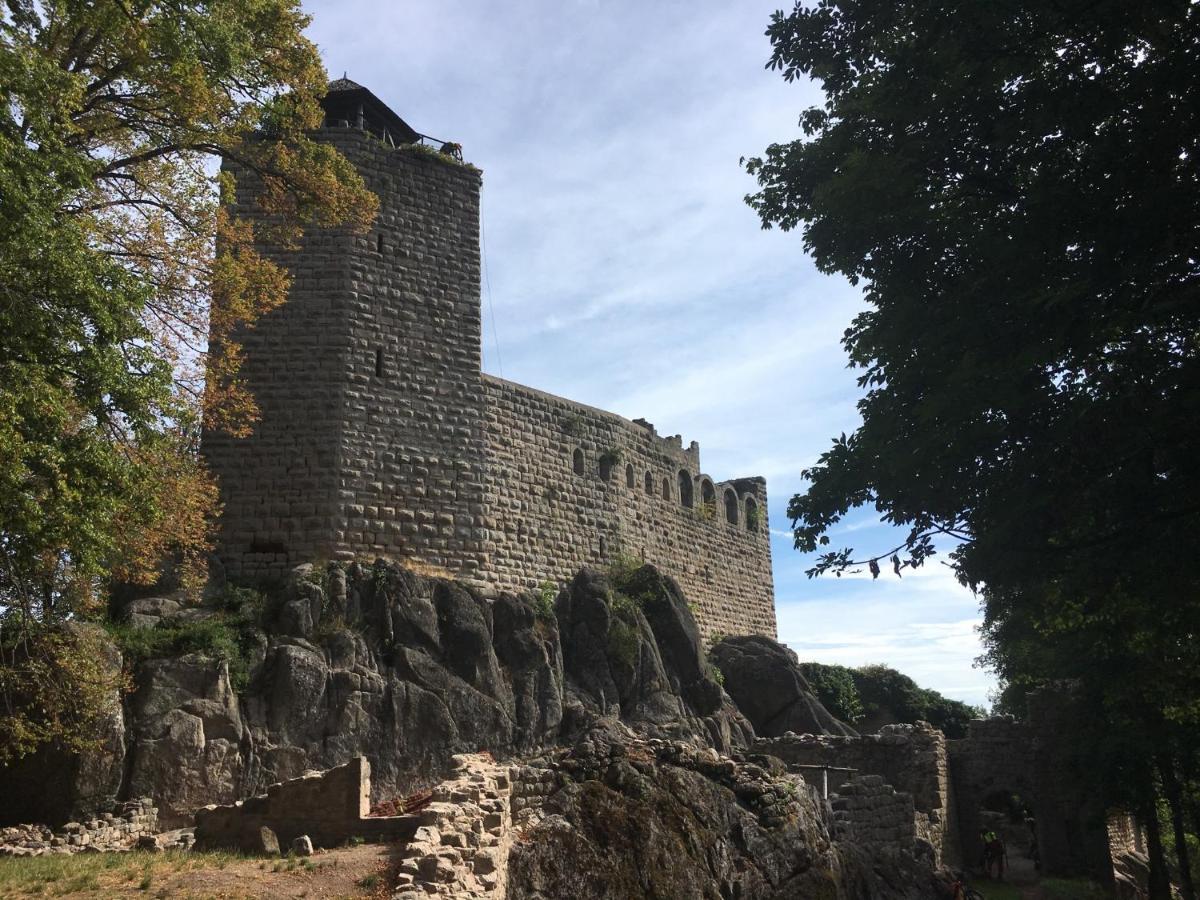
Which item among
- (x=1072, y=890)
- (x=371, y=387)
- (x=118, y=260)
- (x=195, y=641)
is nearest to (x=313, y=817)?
(x=195, y=641)

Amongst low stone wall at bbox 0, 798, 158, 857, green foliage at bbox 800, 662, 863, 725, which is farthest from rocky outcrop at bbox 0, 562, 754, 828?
green foliage at bbox 800, 662, 863, 725

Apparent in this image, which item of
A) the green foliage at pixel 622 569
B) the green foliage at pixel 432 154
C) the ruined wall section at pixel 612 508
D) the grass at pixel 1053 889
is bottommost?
the grass at pixel 1053 889

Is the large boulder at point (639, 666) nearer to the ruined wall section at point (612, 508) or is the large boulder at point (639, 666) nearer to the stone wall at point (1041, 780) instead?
the ruined wall section at point (612, 508)

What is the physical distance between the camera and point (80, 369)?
1066 centimetres

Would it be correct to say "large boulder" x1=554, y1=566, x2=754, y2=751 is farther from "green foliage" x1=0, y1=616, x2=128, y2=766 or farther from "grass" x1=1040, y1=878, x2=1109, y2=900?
"green foliage" x1=0, y1=616, x2=128, y2=766

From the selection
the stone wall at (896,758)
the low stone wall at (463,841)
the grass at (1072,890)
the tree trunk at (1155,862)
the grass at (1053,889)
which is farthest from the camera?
the stone wall at (896,758)

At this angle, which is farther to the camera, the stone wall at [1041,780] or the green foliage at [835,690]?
the green foliage at [835,690]

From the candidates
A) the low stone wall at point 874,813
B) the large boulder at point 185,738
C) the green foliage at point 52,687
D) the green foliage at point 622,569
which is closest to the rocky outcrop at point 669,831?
the low stone wall at point 874,813

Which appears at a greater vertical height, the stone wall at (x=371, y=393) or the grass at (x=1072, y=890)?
the stone wall at (x=371, y=393)

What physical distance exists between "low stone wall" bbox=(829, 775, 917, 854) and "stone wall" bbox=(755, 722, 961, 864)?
15.4 feet

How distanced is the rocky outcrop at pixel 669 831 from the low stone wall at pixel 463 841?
0.40 m

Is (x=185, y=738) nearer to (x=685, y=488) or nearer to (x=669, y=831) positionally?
(x=669, y=831)

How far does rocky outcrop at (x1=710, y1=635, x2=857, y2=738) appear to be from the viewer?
28469mm

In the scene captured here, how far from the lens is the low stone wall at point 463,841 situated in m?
9.84
